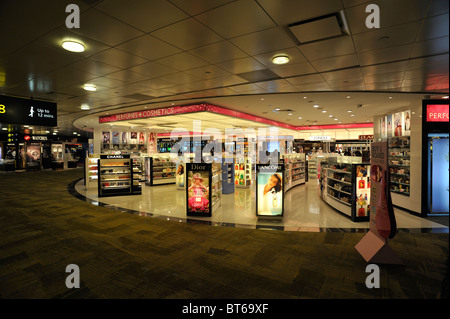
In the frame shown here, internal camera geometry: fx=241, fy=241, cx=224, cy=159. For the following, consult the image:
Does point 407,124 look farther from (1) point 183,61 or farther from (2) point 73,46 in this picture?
(2) point 73,46

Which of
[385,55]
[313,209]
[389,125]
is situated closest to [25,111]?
[385,55]

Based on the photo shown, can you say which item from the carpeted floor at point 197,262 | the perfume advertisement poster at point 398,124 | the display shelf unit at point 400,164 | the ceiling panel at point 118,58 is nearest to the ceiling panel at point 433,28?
the carpeted floor at point 197,262

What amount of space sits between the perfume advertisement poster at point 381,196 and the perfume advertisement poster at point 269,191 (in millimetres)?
2345

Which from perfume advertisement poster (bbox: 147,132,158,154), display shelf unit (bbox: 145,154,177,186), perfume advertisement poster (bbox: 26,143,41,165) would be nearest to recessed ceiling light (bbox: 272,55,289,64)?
display shelf unit (bbox: 145,154,177,186)

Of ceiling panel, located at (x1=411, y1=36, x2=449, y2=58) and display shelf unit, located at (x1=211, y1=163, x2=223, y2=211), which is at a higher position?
ceiling panel, located at (x1=411, y1=36, x2=449, y2=58)

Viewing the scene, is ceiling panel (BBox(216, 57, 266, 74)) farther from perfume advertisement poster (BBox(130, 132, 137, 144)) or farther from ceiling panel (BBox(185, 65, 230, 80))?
perfume advertisement poster (BBox(130, 132, 137, 144))

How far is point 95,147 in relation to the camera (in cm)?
1645

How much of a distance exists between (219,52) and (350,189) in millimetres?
5062

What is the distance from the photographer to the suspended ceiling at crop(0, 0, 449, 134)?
2.96 m

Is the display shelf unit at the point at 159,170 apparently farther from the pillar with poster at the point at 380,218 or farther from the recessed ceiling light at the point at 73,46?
the pillar with poster at the point at 380,218

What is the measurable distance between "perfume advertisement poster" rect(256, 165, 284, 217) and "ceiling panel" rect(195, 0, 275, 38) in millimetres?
3585

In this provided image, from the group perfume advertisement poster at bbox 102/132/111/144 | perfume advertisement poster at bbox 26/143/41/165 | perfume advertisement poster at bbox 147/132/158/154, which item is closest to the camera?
perfume advertisement poster at bbox 102/132/111/144

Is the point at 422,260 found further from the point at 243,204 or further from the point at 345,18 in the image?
the point at 243,204
